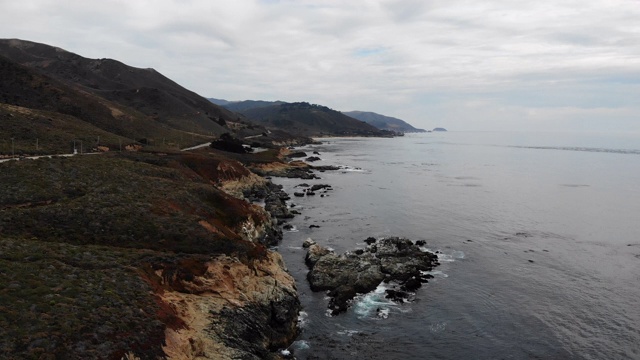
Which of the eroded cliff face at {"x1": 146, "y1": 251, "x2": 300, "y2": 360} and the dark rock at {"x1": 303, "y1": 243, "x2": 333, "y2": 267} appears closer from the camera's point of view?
the eroded cliff face at {"x1": 146, "y1": 251, "x2": 300, "y2": 360}

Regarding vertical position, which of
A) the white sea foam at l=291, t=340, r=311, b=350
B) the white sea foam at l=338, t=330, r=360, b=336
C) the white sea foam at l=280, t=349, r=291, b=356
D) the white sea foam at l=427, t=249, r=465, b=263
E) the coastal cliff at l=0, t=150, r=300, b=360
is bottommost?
the white sea foam at l=291, t=340, r=311, b=350

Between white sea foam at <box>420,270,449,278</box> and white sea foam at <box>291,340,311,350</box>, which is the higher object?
white sea foam at <box>420,270,449,278</box>

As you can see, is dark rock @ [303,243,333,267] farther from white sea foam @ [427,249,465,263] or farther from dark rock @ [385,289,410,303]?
white sea foam @ [427,249,465,263]

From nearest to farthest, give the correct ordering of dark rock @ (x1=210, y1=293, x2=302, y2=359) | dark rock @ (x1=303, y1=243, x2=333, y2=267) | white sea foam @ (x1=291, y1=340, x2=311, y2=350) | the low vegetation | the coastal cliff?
1. the low vegetation
2. the coastal cliff
3. dark rock @ (x1=210, y1=293, x2=302, y2=359)
4. white sea foam @ (x1=291, y1=340, x2=311, y2=350)
5. dark rock @ (x1=303, y1=243, x2=333, y2=267)

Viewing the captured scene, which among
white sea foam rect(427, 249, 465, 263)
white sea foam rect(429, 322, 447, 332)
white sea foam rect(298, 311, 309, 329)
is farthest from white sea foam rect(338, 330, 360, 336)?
white sea foam rect(427, 249, 465, 263)

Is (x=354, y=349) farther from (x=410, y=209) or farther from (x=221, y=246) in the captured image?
(x=410, y=209)

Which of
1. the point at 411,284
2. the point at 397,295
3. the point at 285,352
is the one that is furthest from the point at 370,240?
the point at 285,352

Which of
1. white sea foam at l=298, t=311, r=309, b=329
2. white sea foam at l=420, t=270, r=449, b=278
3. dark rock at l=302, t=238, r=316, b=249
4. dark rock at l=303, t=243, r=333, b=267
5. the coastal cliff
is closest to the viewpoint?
the coastal cliff

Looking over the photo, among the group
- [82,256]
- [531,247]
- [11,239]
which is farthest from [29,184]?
[531,247]
